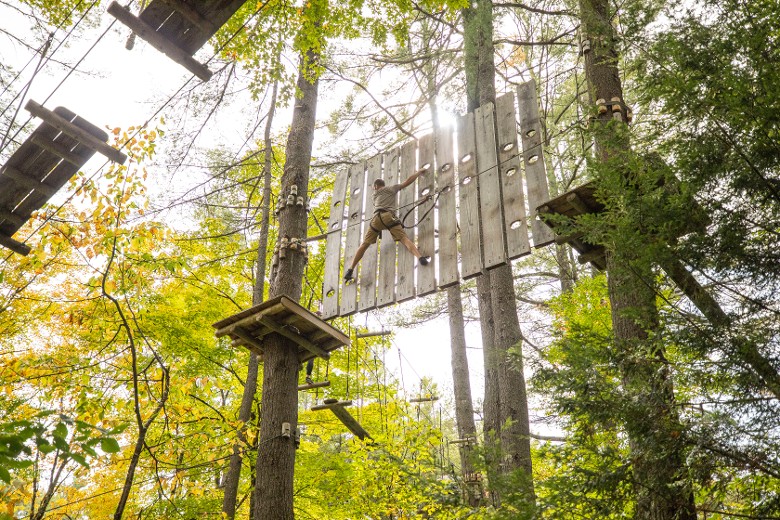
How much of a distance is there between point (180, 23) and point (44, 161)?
184 cm

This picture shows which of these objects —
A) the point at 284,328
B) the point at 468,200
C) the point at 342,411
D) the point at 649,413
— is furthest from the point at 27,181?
the point at 649,413

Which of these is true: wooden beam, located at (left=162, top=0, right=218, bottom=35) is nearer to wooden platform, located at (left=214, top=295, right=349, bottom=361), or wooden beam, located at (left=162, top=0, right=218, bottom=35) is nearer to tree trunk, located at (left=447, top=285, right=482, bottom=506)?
wooden platform, located at (left=214, top=295, right=349, bottom=361)

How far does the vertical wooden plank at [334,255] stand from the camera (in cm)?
580

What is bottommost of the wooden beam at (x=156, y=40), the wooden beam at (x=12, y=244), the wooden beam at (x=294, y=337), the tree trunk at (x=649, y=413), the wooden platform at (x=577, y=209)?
the tree trunk at (x=649, y=413)

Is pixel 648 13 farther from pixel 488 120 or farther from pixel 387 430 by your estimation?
pixel 387 430

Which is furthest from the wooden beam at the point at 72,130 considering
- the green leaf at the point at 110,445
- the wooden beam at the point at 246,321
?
the green leaf at the point at 110,445

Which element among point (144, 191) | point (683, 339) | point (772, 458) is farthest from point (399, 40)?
point (772, 458)

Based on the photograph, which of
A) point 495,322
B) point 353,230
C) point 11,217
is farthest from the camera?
point 495,322

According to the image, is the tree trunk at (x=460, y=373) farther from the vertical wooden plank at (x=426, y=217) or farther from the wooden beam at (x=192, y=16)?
the wooden beam at (x=192, y=16)

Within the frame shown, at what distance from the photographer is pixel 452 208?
5238mm

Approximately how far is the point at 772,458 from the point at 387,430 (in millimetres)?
6095

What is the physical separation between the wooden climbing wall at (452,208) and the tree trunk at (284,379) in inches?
16.9

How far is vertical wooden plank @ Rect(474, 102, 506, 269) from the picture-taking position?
4.71 metres

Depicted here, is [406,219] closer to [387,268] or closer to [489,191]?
[387,268]
